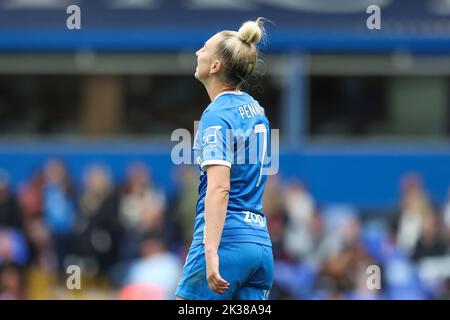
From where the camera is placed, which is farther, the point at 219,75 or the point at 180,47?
the point at 180,47

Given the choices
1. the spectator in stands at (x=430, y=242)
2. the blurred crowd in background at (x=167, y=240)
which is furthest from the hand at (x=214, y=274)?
the spectator in stands at (x=430, y=242)

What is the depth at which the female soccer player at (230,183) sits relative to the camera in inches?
226

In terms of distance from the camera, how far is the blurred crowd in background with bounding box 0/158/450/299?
1273cm

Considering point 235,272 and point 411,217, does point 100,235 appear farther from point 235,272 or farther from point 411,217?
point 235,272

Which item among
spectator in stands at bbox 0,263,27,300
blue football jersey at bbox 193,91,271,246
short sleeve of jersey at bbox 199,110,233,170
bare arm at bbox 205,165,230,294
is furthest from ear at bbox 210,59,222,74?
spectator in stands at bbox 0,263,27,300

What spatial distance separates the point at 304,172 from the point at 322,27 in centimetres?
225

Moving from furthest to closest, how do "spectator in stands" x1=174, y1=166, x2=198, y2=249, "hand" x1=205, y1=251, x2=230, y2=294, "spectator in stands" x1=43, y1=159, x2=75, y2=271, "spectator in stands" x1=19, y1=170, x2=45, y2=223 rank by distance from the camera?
"spectator in stands" x1=43, y1=159, x2=75, y2=271
"spectator in stands" x1=19, y1=170, x2=45, y2=223
"spectator in stands" x1=174, y1=166, x2=198, y2=249
"hand" x1=205, y1=251, x2=230, y2=294

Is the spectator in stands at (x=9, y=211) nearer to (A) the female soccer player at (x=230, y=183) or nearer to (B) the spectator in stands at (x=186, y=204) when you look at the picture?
(B) the spectator in stands at (x=186, y=204)

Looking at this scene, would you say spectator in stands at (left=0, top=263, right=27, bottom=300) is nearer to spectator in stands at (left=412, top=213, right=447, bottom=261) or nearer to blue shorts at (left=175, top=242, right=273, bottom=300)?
spectator in stands at (left=412, top=213, right=447, bottom=261)

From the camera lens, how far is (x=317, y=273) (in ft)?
43.3

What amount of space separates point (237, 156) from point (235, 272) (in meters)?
0.57
